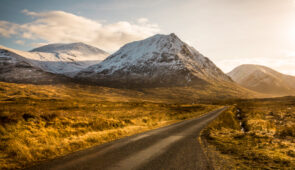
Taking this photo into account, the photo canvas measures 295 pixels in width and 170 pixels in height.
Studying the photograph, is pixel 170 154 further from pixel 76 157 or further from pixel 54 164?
pixel 54 164

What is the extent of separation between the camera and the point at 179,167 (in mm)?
7305

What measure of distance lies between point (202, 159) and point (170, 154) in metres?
1.63

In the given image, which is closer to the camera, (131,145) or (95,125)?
(131,145)

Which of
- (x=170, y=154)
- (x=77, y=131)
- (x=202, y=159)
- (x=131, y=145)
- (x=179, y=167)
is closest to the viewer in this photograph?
(x=179, y=167)

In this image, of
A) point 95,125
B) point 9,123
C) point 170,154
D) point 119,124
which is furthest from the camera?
point 119,124

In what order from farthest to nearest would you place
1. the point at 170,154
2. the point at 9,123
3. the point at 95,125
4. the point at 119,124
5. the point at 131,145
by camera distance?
the point at 119,124
the point at 95,125
the point at 9,123
the point at 131,145
the point at 170,154

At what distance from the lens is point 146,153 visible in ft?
30.0

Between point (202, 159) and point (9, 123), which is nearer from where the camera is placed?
point (202, 159)

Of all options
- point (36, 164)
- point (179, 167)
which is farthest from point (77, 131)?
point (179, 167)

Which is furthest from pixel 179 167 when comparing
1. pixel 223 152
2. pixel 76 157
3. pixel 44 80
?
pixel 44 80

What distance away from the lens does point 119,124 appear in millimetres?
20516

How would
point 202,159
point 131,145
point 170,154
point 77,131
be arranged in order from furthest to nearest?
1. point 77,131
2. point 131,145
3. point 170,154
4. point 202,159

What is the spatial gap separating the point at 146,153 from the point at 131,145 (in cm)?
199

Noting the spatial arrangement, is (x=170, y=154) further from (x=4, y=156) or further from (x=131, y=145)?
(x=4, y=156)
